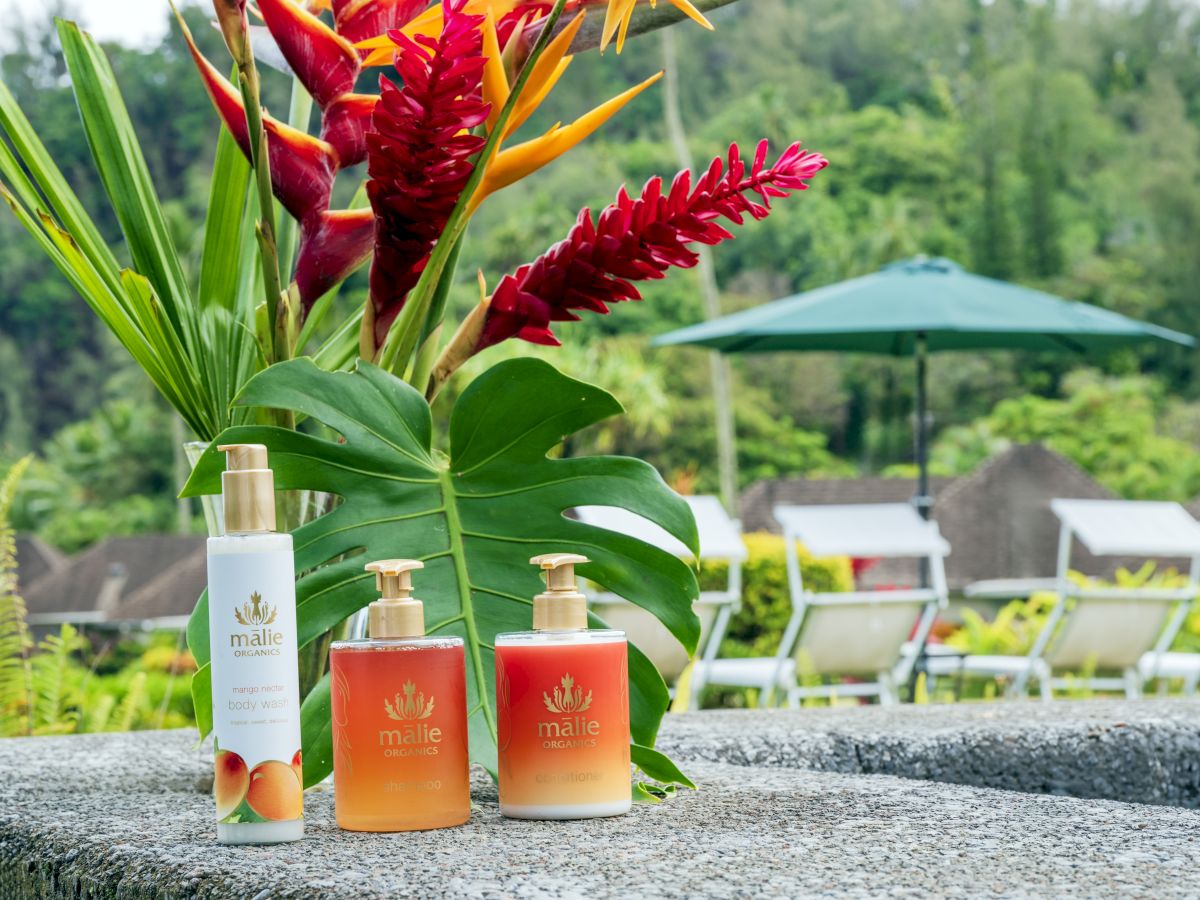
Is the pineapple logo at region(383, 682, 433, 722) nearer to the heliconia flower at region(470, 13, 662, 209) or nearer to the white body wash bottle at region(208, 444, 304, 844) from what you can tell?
the white body wash bottle at region(208, 444, 304, 844)

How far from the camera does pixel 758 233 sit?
1342 inches

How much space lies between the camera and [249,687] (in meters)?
0.81

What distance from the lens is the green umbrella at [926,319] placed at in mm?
5883

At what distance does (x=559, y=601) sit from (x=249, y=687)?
19cm

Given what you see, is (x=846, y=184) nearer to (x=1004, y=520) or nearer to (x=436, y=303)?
(x=1004, y=520)

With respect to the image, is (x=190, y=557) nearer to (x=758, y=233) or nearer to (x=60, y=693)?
(x=758, y=233)

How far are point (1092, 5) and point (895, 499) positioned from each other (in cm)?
3101

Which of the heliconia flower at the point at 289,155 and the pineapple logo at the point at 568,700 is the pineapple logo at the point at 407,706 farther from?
the heliconia flower at the point at 289,155

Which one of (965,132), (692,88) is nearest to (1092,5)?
(965,132)

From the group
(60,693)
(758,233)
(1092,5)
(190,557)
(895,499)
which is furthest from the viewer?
(1092,5)

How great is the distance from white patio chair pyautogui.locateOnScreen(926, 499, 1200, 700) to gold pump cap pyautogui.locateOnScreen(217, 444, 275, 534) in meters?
4.10

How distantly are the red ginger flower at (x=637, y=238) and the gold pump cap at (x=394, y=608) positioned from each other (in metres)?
0.21

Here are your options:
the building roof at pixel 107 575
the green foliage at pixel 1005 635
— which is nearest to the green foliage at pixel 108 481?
the building roof at pixel 107 575

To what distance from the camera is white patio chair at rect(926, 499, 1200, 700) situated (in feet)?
15.9
